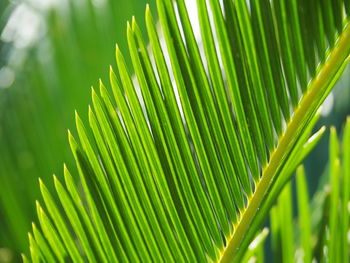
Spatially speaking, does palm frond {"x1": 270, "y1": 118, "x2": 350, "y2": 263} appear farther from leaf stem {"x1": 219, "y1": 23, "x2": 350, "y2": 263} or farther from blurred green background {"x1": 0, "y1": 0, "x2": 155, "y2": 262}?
blurred green background {"x1": 0, "y1": 0, "x2": 155, "y2": 262}

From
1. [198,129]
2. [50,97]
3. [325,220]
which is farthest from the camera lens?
[50,97]

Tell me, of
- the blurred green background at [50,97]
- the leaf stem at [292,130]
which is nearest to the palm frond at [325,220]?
the leaf stem at [292,130]

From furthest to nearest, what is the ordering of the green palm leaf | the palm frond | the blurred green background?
the blurred green background, the palm frond, the green palm leaf

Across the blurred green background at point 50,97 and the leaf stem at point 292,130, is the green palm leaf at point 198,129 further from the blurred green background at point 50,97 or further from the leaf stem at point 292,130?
the blurred green background at point 50,97

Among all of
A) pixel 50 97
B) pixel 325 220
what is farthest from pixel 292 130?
pixel 50 97

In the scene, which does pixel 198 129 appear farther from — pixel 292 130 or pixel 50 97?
pixel 50 97

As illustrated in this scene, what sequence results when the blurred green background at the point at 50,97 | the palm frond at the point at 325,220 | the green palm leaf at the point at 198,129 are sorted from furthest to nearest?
the blurred green background at the point at 50,97 < the palm frond at the point at 325,220 < the green palm leaf at the point at 198,129

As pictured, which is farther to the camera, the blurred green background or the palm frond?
the blurred green background

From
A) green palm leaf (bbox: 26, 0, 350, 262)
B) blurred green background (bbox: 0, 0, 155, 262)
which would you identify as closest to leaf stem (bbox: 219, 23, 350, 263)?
green palm leaf (bbox: 26, 0, 350, 262)
